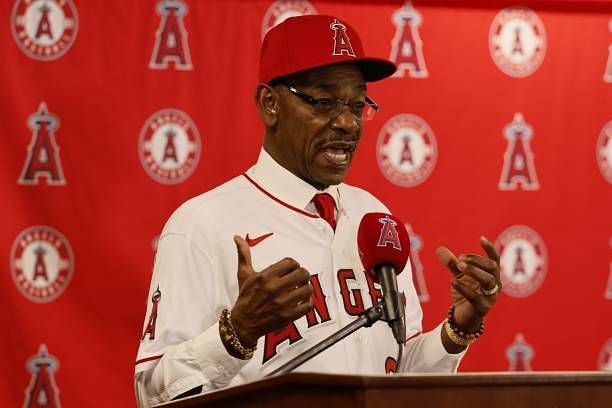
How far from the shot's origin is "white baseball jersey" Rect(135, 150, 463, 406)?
2.02 meters

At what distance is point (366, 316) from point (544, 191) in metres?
1.63

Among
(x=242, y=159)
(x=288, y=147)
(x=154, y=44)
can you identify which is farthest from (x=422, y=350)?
(x=154, y=44)

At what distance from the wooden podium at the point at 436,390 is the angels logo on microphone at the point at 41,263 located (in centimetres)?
146

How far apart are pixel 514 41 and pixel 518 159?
35cm

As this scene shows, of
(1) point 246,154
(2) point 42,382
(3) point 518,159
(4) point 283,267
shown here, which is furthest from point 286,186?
(3) point 518,159

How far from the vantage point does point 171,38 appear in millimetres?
2994

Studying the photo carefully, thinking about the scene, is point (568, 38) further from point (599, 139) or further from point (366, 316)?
point (366, 316)

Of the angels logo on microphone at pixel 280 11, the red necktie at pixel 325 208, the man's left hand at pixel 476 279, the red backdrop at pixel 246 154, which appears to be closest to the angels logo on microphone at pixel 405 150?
the red backdrop at pixel 246 154

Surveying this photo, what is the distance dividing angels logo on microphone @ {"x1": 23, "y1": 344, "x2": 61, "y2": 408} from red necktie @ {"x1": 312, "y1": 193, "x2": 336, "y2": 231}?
95 centimetres

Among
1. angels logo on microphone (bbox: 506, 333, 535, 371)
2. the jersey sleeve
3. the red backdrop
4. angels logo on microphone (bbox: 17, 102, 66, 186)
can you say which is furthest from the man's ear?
angels logo on microphone (bbox: 506, 333, 535, 371)

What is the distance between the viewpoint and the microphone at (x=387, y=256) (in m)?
1.76

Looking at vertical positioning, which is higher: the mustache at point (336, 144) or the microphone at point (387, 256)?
the mustache at point (336, 144)

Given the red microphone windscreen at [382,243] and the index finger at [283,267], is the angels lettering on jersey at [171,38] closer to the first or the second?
the red microphone windscreen at [382,243]

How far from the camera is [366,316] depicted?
5.67ft
